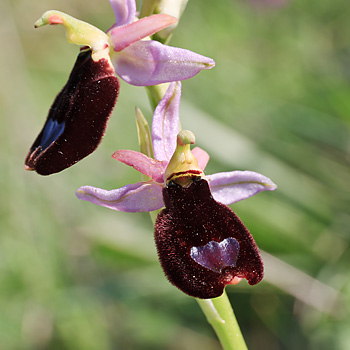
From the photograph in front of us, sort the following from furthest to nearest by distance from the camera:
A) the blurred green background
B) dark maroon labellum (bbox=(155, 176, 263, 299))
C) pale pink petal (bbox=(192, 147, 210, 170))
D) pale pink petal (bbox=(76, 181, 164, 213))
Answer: the blurred green background
pale pink petal (bbox=(192, 147, 210, 170))
pale pink petal (bbox=(76, 181, 164, 213))
dark maroon labellum (bbox=(155, 176, 263, 299))

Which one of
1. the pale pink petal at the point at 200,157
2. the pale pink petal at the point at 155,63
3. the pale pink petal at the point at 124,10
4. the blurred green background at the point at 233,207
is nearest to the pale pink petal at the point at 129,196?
the pale pink petal at the point at 200,157

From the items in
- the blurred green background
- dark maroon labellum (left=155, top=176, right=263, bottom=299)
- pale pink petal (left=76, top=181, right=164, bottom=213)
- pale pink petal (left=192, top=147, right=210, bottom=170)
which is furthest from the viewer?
the blurred green background

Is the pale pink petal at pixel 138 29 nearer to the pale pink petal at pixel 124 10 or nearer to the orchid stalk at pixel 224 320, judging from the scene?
the pale pink petal at pixel 124 10

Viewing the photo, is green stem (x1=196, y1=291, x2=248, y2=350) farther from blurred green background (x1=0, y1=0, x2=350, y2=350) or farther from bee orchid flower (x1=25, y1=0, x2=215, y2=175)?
blurred green background (x1=0, y1=0, x2=350, y2=350)

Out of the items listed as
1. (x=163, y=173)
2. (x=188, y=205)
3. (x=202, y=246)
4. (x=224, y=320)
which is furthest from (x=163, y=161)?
(x=224, y=320)

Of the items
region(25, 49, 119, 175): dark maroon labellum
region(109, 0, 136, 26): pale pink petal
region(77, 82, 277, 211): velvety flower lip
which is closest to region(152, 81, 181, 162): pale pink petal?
region(77, 82, 277, 211): velvety flower lip

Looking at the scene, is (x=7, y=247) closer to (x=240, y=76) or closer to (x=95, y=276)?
(x=95, y=276)
